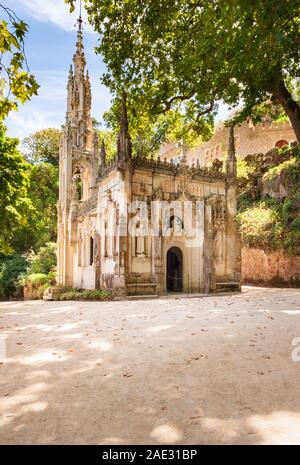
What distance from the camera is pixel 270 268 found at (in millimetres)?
23094

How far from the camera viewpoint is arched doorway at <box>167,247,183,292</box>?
1886 cm

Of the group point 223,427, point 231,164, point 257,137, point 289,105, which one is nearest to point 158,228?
point 231,164

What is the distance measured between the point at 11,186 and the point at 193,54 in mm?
11990

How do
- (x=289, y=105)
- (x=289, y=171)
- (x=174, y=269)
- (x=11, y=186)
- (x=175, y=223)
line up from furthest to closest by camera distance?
1. (x=289, y=171)
2. (x=174, y=269)
3. (x=175, y=223)
4. (x=11, y=186)
5. (x=289, y=105)

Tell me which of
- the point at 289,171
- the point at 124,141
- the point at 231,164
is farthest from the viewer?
the point at 289,171

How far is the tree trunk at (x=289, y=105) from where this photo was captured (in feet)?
35.5

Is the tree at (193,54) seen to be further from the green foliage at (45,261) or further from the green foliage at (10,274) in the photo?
the green foliage at (10,274)

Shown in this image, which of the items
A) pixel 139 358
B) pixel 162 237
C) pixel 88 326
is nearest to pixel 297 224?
pixel 162 237

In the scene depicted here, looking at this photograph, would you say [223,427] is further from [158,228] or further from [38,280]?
[38,280]

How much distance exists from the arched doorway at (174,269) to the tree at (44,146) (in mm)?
24785

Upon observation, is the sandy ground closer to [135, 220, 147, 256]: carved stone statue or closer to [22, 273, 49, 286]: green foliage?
[135, 220, 147, 256]: carved stone statue

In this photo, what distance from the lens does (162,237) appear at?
17312 millimetres

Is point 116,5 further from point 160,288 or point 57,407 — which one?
point 57,407

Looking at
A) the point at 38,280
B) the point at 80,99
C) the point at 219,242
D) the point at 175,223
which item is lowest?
A: the point at 38,280
